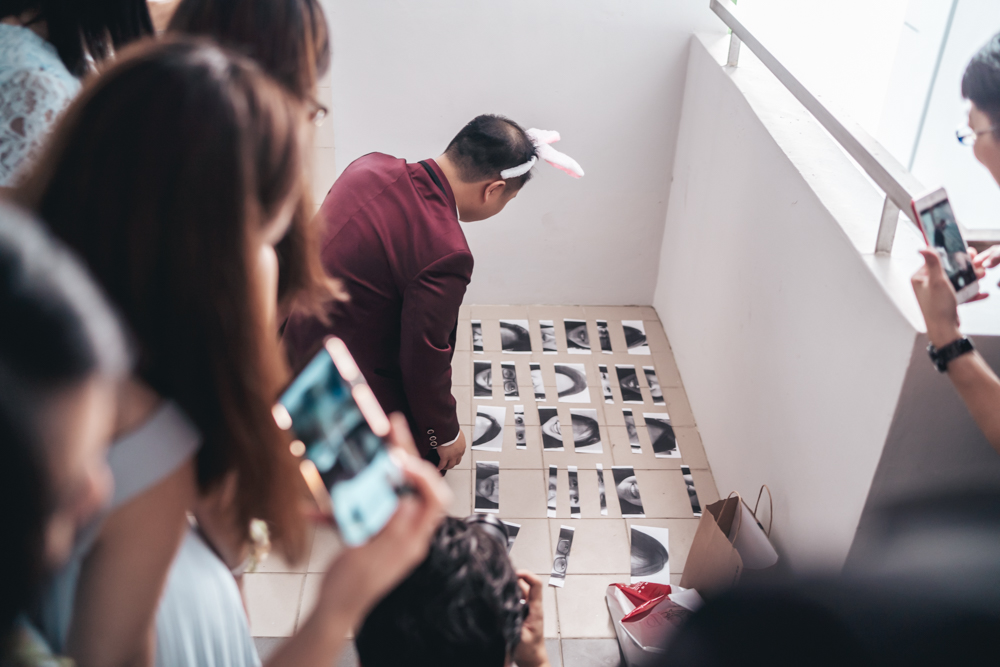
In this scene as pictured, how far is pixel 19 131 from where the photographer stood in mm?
1287

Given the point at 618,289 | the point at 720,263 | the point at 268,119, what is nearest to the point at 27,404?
the point at 268,119

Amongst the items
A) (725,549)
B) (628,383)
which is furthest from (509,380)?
(725,549)

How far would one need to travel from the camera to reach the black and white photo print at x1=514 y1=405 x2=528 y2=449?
2.76 m

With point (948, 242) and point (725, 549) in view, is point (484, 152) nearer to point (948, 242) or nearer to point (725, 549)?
point (948, 242)

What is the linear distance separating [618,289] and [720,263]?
3.12 ft

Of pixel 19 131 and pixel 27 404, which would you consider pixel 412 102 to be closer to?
pixel 19 131

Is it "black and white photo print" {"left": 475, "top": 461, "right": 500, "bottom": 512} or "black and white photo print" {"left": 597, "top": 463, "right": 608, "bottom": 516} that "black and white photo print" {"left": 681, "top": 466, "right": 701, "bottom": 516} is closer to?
"black and white photo print" {"left": 597, "top": 463, "right": 608, "bottom": 516}

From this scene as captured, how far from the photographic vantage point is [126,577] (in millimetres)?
756

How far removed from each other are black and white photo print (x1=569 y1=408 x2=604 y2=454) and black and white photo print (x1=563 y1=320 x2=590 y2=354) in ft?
1.37

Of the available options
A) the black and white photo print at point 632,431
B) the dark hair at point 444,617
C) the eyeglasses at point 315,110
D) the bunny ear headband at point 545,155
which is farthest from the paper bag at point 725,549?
the eyeglasses at point 315,110

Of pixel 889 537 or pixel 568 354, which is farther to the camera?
pixel 568 354

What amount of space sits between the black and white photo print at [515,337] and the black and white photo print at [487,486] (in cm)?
71

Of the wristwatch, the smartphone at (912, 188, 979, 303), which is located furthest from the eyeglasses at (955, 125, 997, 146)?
the wristwatch

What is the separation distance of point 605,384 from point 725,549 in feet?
3.97
